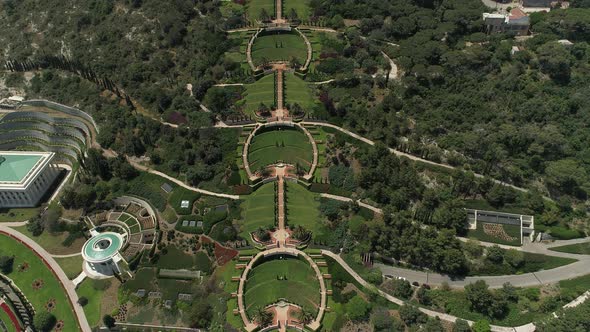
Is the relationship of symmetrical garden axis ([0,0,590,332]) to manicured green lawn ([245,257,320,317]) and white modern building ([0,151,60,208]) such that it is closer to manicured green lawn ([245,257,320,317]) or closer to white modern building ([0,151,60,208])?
manicured green lawn ([245,257,320,317])

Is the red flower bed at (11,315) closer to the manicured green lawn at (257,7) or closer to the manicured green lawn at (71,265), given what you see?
the manicured green lawn at (71,265)

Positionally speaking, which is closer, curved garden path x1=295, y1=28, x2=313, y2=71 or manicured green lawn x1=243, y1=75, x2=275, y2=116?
manicured green lawn x1=243, y1=75, x2=275, y2=116

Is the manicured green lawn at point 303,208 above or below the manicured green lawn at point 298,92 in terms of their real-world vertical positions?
below

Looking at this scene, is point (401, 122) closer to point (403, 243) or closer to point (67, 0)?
point (403, 243)

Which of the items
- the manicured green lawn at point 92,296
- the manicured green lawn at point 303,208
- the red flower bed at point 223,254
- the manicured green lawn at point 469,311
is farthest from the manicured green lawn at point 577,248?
the manicured green lawn at point 92,296

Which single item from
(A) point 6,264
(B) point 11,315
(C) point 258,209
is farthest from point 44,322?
(C) point 258,209

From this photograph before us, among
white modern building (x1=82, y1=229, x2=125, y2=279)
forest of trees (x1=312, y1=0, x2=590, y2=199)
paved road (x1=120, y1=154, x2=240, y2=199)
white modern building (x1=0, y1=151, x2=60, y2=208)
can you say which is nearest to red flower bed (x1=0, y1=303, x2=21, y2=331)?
white modern building (x1=82, y1=229, x2=125, y2=279)

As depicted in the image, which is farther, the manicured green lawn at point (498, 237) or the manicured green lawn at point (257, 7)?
the manicured green lawn at point (257, 7)

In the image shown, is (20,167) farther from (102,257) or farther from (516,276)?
(516,276)
